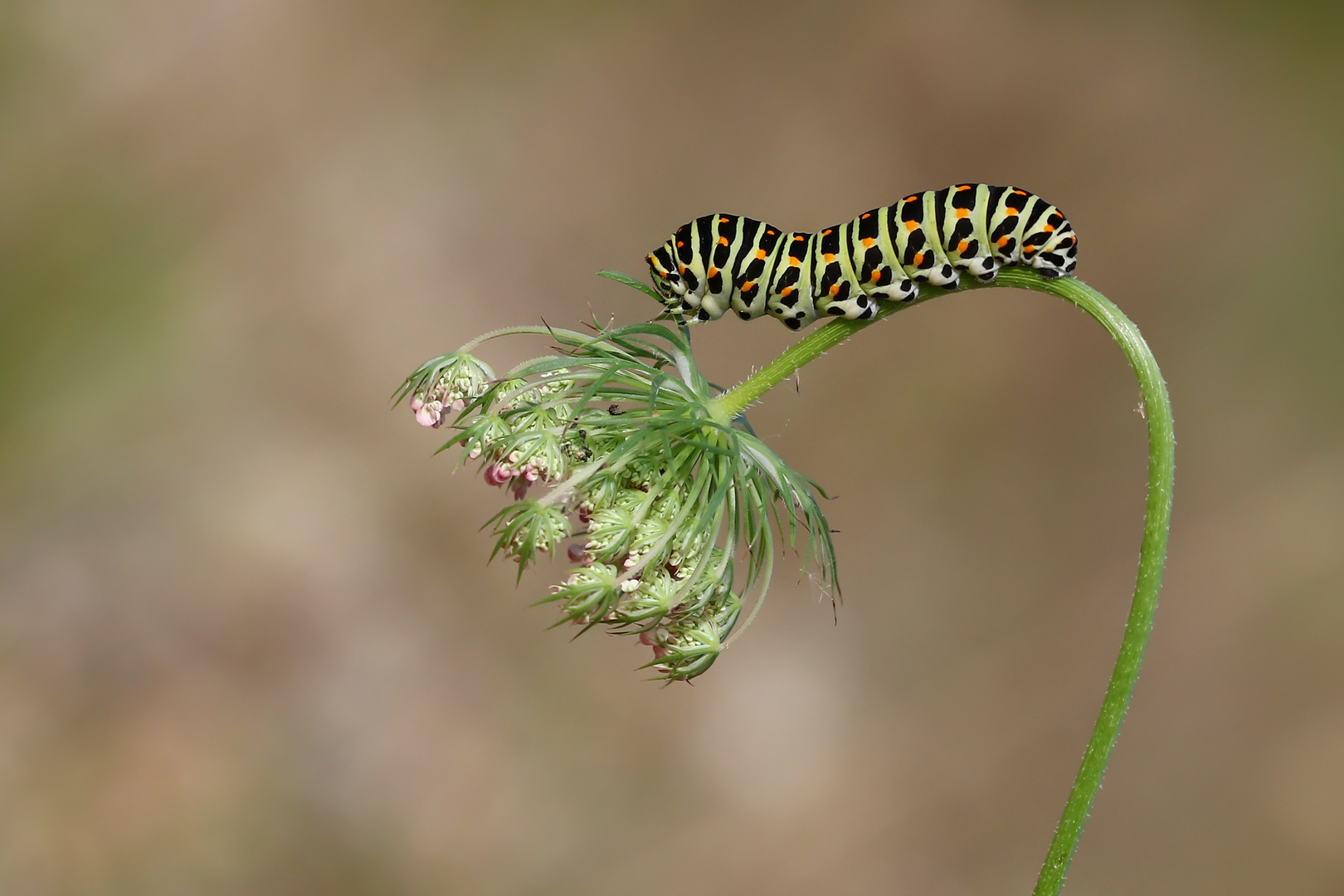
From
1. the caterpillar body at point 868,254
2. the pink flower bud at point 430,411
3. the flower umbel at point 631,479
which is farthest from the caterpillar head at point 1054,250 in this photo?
the pink flower bud at point 430,411

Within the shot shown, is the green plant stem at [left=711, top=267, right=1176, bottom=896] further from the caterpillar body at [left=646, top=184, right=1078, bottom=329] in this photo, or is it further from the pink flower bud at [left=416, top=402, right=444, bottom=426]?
the pink flower bud at [left=416, top=402, right=444, bottom=426]

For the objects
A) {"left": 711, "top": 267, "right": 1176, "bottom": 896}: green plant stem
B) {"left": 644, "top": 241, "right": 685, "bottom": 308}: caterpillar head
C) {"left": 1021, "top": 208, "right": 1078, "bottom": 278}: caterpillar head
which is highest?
{"left": 644, "top": 241, "right": 685, "bottom": 308}: caterpillar head

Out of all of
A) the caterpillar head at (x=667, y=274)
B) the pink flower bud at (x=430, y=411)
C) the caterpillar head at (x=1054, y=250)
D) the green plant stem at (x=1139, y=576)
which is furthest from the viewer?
the caterpillar head at (x=667, y=274)

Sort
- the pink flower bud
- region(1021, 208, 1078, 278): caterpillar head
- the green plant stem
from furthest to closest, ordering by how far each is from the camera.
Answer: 1. the pink flower bud
2. region(1021, 208, 1078, 278): caterpillar head
3. the green plant stem

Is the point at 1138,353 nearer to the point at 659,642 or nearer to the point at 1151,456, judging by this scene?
the point at 1151,456

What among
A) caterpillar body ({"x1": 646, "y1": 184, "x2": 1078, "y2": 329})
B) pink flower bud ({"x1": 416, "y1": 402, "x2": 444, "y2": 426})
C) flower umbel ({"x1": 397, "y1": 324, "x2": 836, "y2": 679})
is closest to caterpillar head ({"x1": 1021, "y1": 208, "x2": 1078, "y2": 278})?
caterpillar body ({"x1": 646, "y1": 184, "x2": 1078, "y2": 329})

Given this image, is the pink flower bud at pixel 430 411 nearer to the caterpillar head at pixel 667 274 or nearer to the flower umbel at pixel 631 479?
the flower umbel at pixel 631 479

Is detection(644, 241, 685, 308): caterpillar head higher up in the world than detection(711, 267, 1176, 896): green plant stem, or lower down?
higher up

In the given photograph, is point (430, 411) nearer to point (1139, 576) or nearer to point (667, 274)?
point (667, 274)

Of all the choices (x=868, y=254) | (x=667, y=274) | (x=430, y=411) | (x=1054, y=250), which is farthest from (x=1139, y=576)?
(x=430, y=411)
